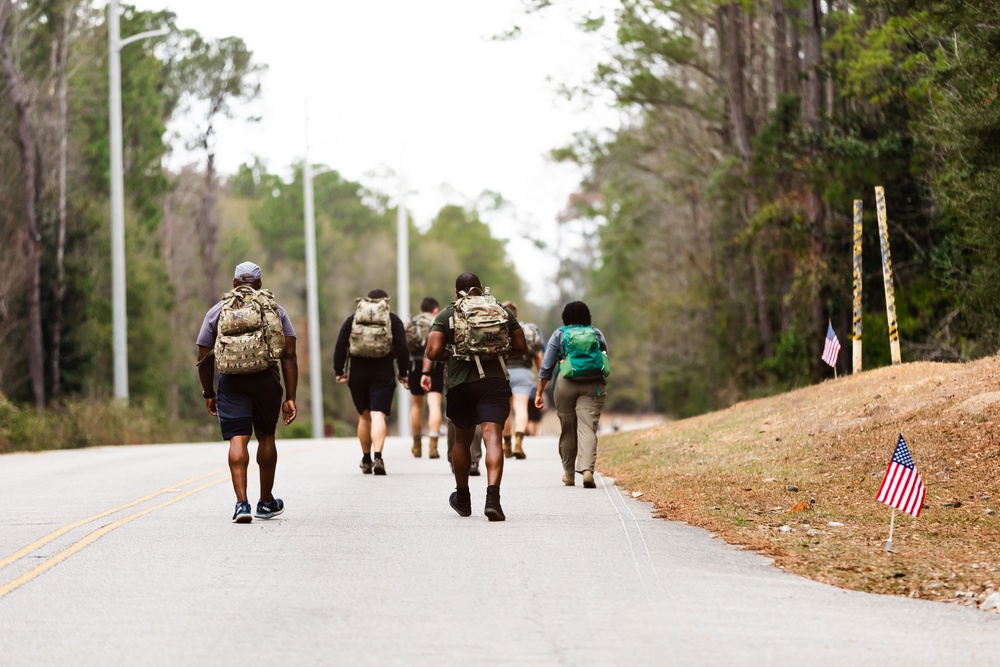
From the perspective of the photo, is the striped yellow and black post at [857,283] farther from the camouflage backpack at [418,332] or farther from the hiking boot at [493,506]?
the hiking boot at [493,506]

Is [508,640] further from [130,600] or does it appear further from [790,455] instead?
[790,455]

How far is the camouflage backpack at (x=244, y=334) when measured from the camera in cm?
1204

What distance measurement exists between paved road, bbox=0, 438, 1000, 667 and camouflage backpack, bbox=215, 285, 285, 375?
1334mm

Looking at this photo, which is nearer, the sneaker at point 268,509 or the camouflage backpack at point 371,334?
the sneaker at point 268,509

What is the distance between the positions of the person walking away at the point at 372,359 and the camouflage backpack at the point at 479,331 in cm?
494

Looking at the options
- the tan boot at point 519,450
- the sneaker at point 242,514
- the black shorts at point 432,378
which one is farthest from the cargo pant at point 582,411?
the tan boot at point 519,450

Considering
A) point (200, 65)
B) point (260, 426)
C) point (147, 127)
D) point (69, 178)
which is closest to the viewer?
point (260, 426)

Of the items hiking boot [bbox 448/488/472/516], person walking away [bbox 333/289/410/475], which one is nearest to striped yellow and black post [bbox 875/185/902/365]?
person walking away [bbox 333/289/410/475]

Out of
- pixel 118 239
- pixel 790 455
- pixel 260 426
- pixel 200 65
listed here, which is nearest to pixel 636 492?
pixel 790 455

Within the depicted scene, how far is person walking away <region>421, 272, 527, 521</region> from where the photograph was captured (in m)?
12.4

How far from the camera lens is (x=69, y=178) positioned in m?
44.2

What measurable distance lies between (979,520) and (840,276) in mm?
17783

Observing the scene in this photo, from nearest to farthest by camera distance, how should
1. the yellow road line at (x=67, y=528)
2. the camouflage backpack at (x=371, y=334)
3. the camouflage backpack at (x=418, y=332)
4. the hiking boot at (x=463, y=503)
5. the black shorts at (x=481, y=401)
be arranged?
the yellow road line at (x=67, y=528)
the black shorts at (x=481, y=401)
the hiking boot at (x=463, y=503)
the camouflage backpack at (x=371, y=334)
the camouflage backpack at (x=418, y=332)

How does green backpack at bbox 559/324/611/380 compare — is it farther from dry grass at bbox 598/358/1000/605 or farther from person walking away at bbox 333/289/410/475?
person walking away at bbox 333/289/410/475
